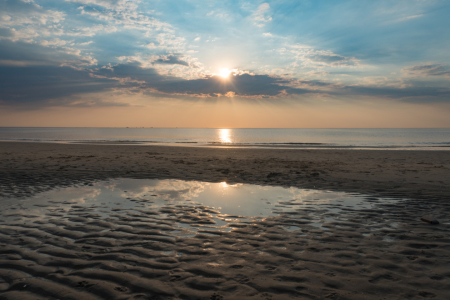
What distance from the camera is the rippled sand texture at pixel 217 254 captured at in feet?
12.7

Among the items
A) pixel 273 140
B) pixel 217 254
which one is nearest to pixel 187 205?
pixel 217 254

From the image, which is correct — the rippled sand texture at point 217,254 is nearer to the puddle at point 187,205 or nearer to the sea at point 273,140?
the puddle at point 187,205

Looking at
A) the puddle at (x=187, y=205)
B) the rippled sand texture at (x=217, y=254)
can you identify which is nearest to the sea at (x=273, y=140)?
the puddle at (x=187, y=205)

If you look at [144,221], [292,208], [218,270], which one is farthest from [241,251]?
[292,208]

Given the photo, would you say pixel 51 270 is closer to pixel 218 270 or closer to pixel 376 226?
pixel 218 270

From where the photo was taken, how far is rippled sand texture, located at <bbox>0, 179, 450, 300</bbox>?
153 inches

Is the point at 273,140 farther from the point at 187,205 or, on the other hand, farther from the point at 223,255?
the point at 223,255

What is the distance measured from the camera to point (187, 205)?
8609mm

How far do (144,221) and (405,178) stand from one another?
13.2m

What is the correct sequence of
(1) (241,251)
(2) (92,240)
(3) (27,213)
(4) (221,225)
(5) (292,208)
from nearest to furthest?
(1) (241,251) < (2) (92,240) < (4) (221,225) < (3) (27,213) < (5) (292,208)

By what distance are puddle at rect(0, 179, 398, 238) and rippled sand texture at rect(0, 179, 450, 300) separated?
0.07m

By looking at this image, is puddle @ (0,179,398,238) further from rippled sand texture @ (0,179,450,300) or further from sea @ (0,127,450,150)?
sea @ (0,127,450,150)

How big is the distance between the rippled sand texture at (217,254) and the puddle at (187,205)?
0.07m

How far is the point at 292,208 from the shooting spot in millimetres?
8383
